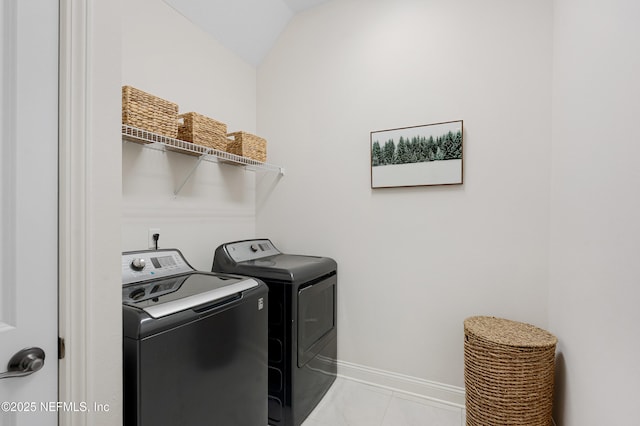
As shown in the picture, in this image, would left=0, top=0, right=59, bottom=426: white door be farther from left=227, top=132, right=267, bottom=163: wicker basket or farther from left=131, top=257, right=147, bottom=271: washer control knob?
A: left=227, top=132, right=267, bottom=163: wicker basket

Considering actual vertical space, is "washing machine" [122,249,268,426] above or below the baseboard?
above

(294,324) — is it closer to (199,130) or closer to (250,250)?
(250,250)

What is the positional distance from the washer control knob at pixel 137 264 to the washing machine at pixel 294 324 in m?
0.55

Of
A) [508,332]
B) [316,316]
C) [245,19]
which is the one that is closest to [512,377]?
[508,332]

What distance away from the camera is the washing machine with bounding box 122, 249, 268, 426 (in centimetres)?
101

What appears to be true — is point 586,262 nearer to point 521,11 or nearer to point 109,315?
point 521,11

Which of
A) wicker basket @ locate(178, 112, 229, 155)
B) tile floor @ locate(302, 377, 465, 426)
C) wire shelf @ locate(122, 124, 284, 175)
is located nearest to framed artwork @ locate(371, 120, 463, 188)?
wire shelf @ locate(122, 124, 284, 175)

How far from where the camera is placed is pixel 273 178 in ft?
8.80

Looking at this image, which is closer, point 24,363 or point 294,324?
point 24,363

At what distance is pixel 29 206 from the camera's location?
0.84 metres

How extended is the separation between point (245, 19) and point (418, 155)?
5.65 ft

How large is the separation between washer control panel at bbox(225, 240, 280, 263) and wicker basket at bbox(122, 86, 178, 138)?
847 millimetres

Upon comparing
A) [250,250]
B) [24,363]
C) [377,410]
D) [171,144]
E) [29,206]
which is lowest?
[377,410]

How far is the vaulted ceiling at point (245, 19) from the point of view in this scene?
6.92 feet
